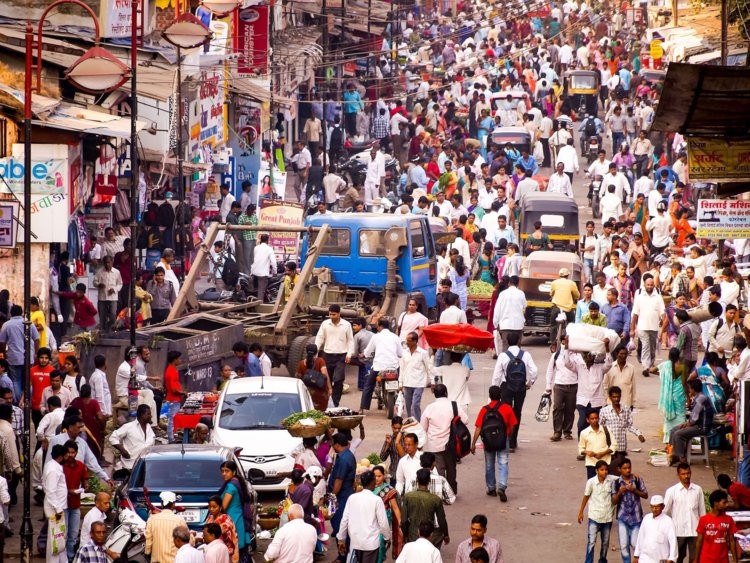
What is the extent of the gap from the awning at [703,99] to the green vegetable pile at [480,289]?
14.3 m

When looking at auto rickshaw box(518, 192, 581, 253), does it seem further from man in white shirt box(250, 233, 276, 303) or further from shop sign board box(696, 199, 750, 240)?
shop sign board box(696, 199, 750, 240)

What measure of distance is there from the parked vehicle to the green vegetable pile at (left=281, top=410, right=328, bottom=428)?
0.86 meters

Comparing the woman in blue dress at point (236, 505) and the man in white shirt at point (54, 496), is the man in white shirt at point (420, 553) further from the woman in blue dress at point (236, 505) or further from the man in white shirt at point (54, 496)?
the man in white shirt at point (54, 496)

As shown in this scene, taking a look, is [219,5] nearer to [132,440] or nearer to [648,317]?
[648,317]

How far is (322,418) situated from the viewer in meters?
17.3

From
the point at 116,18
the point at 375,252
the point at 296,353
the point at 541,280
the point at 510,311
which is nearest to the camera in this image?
the point at 296,353

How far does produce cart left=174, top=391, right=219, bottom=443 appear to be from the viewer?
19.2m

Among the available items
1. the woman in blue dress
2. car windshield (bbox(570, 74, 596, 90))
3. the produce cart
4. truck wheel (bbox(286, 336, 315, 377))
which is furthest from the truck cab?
car windshield (bbox(570, 74, 596, 90))

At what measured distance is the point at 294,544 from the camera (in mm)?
14055

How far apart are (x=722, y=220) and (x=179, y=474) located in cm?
1051

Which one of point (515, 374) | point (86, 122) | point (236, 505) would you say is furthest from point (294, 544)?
point (86, 122)

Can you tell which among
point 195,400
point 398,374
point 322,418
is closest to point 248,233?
point 398,374

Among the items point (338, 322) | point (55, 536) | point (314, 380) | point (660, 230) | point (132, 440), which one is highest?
point (660, 230)

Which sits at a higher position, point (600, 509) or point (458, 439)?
point (458, 439)
